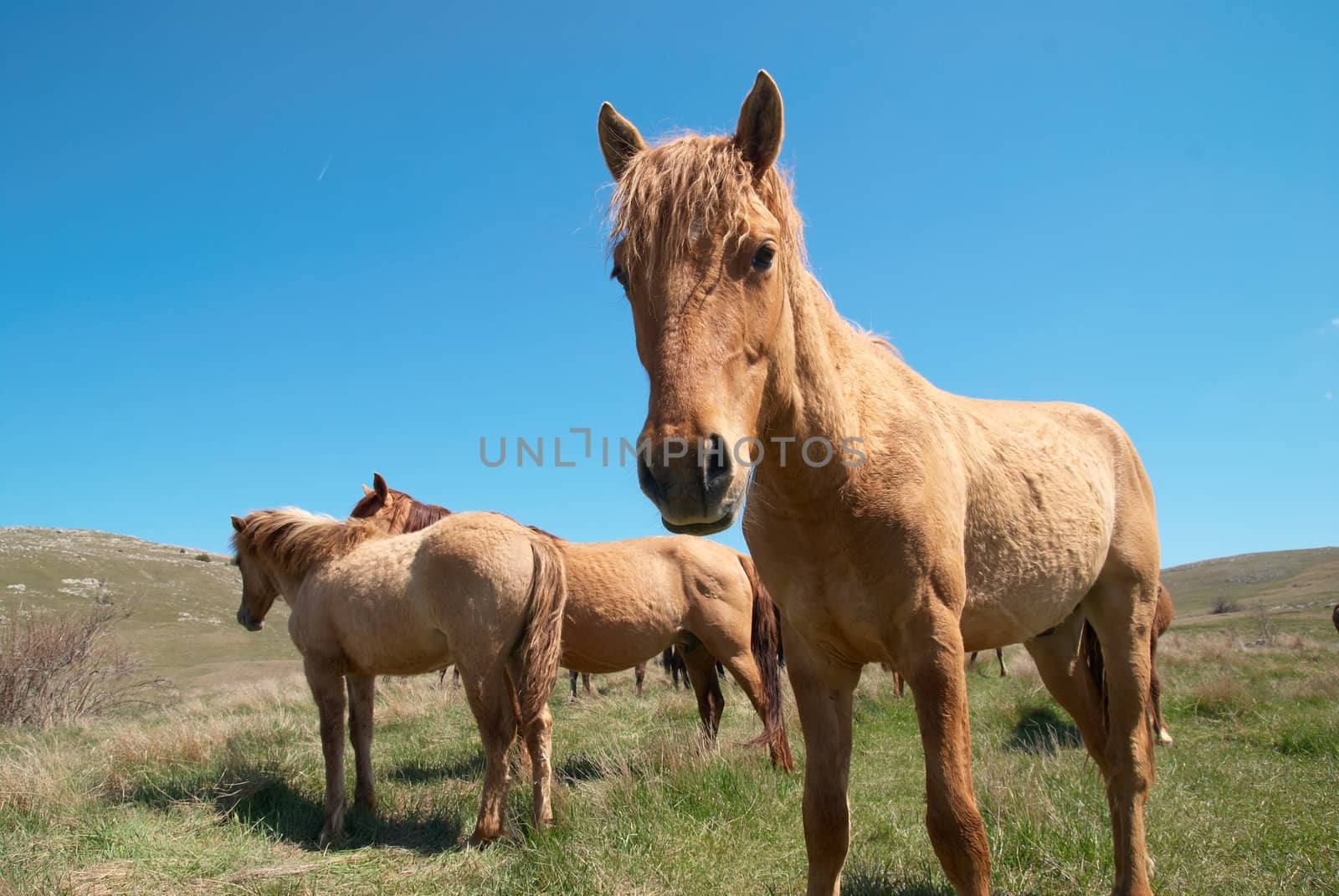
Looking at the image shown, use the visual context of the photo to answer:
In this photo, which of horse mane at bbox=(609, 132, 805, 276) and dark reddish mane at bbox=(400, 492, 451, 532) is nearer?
horse mane at bbox=(609, 132, 805, 276)

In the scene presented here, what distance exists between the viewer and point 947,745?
7.35 feet

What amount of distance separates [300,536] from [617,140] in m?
5.62

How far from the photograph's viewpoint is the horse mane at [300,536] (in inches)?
254

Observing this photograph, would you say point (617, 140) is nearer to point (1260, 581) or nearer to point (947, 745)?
point (947, 745)

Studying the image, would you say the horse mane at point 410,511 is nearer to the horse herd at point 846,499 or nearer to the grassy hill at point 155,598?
the horse herd at point 846,499

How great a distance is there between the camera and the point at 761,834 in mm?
4121

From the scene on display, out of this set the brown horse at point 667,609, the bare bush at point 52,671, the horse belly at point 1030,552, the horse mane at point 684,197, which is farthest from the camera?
the bare bush at point 52,671

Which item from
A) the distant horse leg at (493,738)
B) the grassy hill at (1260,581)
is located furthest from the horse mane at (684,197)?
the grassy hill at (1260,581)

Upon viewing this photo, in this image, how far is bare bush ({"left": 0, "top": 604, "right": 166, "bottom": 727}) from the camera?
36.4ft

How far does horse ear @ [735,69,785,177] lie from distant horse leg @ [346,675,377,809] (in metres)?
5.59

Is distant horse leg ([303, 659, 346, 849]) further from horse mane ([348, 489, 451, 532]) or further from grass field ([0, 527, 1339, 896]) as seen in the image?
horse mane ([348, 489, 451, 532])

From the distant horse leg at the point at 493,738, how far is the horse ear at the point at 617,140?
388cm

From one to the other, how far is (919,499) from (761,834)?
2.75 m

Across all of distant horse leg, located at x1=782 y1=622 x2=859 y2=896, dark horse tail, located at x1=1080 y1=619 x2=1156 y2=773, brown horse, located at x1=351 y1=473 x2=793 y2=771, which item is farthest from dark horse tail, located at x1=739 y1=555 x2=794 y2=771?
distant horse leg, located at x1=782 y1=622 x2=859 y2=896
